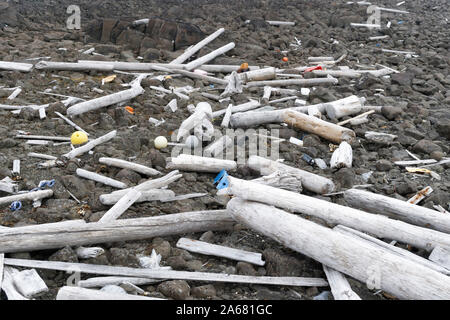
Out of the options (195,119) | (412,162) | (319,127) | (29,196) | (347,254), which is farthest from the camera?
(319,127)

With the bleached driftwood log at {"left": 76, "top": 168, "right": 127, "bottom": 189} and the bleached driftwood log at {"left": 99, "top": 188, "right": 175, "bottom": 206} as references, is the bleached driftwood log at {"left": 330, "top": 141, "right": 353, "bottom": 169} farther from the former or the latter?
the bleached driftwood log at {"left": 76, "top": 168, "right": 127, "bottom": 189}

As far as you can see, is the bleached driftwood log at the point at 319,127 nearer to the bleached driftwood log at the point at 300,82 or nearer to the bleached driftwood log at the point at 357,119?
the bleached driftwood log at the point at 357,119

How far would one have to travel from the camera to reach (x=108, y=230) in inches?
190

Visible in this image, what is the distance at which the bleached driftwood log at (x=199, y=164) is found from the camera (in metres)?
6.49

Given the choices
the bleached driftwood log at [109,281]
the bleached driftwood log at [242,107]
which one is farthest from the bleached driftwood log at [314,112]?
the bleached driftwood log at [109,281]

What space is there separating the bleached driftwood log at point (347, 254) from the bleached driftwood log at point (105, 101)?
4.27m

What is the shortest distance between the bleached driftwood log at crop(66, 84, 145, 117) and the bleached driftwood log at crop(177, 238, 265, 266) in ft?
13.6

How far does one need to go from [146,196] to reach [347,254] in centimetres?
264

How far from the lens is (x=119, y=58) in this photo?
456 inches

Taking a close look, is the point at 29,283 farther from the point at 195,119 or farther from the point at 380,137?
the point at 380,137

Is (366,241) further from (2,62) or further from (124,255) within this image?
(2,62)

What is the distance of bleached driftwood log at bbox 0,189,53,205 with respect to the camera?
5.47 m

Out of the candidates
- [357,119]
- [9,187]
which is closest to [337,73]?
[357,119]

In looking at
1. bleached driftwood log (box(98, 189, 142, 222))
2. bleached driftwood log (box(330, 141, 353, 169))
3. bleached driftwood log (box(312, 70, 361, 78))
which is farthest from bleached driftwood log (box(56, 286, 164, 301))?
bleached driftwood log (box(312, 70, 361, 78))
